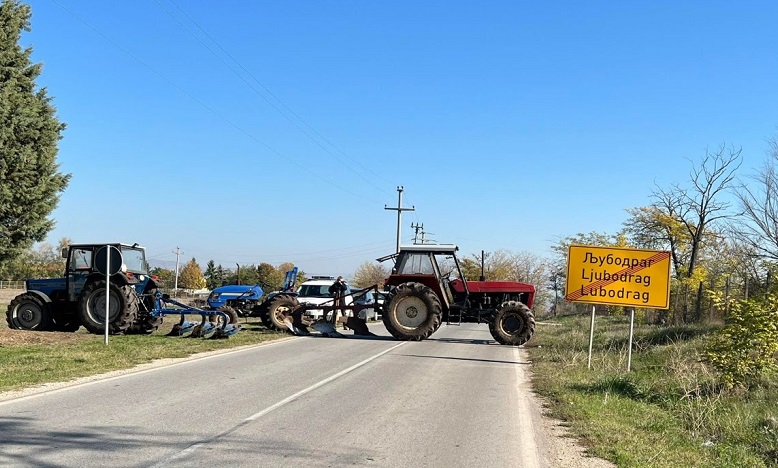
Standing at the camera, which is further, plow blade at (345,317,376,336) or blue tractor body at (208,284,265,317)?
blue tractor body at (208,284,265,317)

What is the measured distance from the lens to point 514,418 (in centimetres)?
852

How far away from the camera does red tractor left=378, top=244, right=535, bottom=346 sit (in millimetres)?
19516

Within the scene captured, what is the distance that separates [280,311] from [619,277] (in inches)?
449

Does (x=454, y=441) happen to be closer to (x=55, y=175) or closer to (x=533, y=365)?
(x=533, y=365)

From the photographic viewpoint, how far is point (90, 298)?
17.8 metres

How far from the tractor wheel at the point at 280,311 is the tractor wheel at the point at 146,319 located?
12.3ft

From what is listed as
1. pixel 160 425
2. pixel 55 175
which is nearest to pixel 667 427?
pixel 160 425

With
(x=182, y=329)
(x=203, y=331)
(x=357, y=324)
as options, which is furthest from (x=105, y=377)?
(x=357, y=324)

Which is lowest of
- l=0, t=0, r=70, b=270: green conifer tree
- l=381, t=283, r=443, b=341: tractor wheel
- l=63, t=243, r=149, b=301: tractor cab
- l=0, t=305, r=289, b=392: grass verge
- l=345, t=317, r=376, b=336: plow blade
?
l=0, t=305, r=289, b=392: grass verge

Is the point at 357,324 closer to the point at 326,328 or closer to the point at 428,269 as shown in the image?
the point at 326,328

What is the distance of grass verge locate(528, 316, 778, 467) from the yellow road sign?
4.34ft

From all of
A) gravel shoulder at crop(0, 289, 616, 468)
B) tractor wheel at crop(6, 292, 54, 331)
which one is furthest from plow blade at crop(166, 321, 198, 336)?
gravel shoulder at crop(0, 289, 616, 468)

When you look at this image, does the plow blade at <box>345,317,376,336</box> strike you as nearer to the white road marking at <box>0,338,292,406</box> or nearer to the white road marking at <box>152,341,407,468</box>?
the white road marking at <box>0,338,292,406</box>

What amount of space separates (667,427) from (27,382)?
29.6 feet
